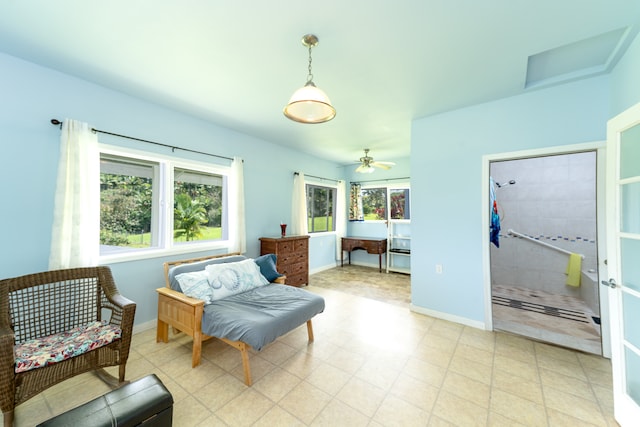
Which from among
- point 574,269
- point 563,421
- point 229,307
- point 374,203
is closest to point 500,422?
point 563,421

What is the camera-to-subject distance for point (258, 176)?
404cm

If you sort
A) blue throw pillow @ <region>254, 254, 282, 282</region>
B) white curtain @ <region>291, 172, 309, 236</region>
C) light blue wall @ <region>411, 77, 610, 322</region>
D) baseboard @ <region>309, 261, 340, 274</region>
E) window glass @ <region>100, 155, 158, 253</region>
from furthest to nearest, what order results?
baseboard @ <region>309, 261, 340, 274</region>
white curtain @ <region>291, 172, 309, 236</region>
blue throw pillow @ <region>254, 254, 282, 282</region>
window glass @ <region>100, 155, 158, 253</region>
light blue wall @ <region>411, 77, 610, 322</region>

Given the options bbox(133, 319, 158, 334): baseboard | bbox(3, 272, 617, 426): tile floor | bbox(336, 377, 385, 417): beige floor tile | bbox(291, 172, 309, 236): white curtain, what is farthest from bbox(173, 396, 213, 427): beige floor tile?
bbox(291, 172, 309, 236): white curtain

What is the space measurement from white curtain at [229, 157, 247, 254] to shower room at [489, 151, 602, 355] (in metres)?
3.26

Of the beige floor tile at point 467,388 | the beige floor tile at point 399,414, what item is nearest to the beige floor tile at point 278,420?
the beige floor tile at point 399,414

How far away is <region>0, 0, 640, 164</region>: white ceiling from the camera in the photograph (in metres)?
1.49

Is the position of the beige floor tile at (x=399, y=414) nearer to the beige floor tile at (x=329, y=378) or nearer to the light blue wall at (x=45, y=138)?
the beige floor tile at (x=329, y=378)

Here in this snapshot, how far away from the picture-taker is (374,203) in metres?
5.98

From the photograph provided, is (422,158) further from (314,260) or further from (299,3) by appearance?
(314,260)

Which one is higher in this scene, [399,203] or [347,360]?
[399,203]

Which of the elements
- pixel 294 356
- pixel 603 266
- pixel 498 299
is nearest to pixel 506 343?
pixel 603 266

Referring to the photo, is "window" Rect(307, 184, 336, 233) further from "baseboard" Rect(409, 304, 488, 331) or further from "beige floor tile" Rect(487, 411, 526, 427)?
"beige floor tile" Rect(487, 411, 526, 427)

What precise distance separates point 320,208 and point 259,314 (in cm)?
384

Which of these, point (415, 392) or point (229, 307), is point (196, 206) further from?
point (415, 392)
